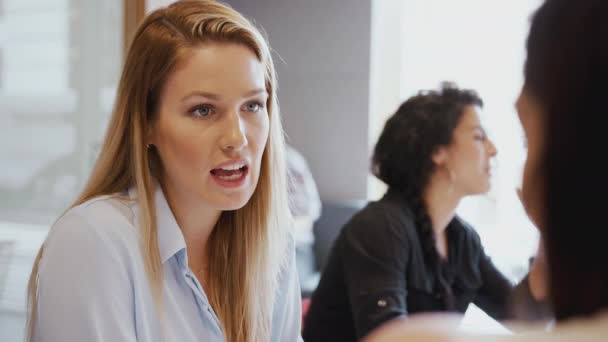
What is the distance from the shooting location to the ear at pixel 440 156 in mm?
2061

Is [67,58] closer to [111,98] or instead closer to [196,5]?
[111,98]

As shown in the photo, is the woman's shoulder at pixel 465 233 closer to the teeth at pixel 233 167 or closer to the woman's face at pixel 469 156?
the woman's face at pixel 469 156

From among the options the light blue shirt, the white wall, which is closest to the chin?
the light blue shirt

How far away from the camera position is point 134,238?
1282 mm

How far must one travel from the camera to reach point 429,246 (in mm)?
1937

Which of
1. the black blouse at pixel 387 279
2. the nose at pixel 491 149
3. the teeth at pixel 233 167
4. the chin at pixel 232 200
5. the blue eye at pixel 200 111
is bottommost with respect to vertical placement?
the black blouse at pixel 387 279

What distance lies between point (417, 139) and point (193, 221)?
2.84ft

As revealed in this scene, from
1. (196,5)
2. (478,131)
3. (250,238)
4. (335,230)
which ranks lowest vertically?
(335,230)

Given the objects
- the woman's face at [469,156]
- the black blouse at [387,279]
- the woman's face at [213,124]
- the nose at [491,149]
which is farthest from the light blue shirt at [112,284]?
the nose at [491,149]

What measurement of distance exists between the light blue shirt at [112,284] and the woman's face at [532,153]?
839 mm

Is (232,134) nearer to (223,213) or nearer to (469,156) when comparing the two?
(223,213)

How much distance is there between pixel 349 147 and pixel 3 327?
116 inches

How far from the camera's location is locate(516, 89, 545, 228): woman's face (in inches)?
21.4

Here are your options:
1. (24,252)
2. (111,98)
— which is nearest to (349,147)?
(111,98)
